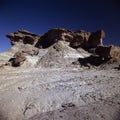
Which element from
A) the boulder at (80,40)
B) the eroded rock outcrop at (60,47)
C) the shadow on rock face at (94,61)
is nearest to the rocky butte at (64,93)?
the shadow on rock face at (94,61)

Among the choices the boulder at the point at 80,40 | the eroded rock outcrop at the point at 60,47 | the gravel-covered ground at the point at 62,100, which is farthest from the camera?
the boulder at the point at 80,40

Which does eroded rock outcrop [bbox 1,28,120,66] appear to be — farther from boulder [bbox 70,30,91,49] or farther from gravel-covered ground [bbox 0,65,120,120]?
gravel-covered ground [bbox 0,65,120,120]

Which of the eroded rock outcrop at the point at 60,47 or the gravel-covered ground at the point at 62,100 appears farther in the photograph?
the eroded rock outcrop at the point at 60,47

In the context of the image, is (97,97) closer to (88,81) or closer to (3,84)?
(88,81)

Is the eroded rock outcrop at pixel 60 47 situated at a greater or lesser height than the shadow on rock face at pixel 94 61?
greater

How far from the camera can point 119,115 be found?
8.17m

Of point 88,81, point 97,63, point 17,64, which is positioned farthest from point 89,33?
point 88,81

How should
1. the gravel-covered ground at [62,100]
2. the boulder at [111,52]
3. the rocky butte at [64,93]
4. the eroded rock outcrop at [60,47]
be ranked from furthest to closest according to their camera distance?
the eroded rock outcrop at [60,47] → the boulder at [111,52] → the rocky butte at [64,93] → the gravel-covered ground at [62,100]

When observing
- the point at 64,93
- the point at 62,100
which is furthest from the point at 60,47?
the point at 62,100

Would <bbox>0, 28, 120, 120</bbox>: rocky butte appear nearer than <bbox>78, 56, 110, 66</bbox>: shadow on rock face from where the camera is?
Yes

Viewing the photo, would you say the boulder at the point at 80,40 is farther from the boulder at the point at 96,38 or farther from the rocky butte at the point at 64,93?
the rocky butte at the point at 64,93

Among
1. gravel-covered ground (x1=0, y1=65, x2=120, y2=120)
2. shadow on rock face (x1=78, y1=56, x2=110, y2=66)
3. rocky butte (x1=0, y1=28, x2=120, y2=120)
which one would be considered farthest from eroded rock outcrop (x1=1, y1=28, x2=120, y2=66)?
gravel-covered ground (x1=0, y1=65, x2=120, y2=120)

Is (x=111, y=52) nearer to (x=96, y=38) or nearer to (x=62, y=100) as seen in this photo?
(x=96, y=38)

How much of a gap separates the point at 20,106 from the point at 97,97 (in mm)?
4501
